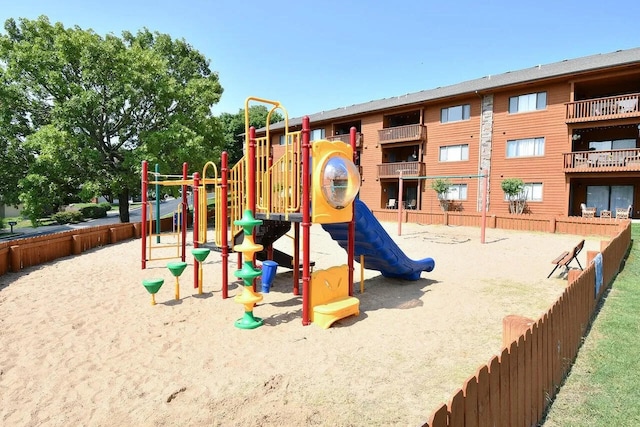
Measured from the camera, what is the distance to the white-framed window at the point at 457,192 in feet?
87.9

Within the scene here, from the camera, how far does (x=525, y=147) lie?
23.9 m

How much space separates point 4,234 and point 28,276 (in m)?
18.2

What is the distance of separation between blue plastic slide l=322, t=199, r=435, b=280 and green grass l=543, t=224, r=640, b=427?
12.9 ft

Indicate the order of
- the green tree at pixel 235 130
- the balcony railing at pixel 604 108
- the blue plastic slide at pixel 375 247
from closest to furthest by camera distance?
the blue plastic slide at pixel 375 247
the balcony railing at pixel 604 108
the green tree at pixel 235 130

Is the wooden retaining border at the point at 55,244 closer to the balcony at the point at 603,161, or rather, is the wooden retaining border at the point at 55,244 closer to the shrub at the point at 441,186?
the shrub at the point at 441,186

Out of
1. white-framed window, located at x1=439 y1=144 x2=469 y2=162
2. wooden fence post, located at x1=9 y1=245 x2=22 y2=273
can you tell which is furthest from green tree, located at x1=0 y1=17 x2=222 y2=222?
white-framed window, located at x1=439 y1=144 x2=469 y2=162

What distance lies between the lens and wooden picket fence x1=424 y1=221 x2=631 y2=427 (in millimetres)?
2488

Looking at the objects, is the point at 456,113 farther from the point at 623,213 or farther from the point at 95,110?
the point at 95,110

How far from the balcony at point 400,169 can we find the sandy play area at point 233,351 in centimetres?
1958

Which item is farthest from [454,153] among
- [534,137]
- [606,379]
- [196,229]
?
[606,379]

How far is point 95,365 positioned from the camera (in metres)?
4.83

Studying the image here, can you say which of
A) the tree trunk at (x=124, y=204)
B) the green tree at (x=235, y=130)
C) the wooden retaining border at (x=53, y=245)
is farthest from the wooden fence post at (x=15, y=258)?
the green tree at (x=235, y=130)

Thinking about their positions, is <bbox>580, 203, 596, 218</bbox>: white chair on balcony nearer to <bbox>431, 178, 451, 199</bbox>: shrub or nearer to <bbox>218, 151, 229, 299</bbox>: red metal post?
<bbox>431, 178, 451, 199</bbox>: shrub

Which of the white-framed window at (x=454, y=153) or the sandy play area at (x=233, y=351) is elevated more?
the white-framed window at (x=454, y=153)
